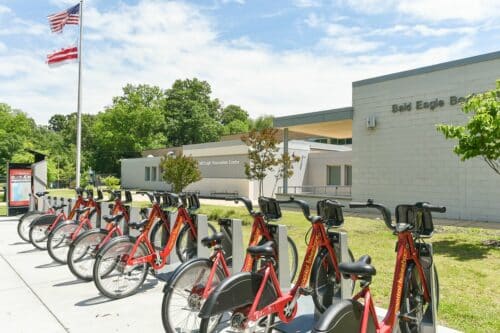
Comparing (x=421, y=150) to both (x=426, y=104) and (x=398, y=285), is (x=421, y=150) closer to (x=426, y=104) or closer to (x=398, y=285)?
(x=426, y=104)

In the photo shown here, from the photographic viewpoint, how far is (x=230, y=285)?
2.76m

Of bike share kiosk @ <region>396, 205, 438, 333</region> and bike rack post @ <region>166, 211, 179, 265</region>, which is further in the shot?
bike rack post @ <region>166, 211, 179, 265</region>

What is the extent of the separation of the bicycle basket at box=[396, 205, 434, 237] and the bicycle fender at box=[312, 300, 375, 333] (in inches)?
39.3

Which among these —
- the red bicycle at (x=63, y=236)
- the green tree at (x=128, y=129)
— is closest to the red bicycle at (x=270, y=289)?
the red bicycle at (x=63, y=236)

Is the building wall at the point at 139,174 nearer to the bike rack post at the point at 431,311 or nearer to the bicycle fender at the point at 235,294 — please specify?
the bicycle fender at the point at 235,294

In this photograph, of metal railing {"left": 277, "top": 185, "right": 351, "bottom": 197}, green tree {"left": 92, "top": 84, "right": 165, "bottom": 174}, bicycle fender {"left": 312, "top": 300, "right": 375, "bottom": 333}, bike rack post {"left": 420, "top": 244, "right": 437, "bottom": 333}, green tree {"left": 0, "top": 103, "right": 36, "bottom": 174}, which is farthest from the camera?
green tree {"left": 92, "top": 84, "right": 165, "bottom": 174}

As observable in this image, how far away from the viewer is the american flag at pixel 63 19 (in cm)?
1330

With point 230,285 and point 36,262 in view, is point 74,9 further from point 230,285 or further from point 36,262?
point 230,285

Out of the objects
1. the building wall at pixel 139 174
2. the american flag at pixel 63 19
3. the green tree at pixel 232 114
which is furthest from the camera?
the green tree at pixel 232 114

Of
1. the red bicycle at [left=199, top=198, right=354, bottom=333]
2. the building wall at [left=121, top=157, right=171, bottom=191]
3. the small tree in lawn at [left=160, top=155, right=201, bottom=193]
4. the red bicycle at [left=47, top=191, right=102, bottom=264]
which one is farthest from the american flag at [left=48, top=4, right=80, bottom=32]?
the building wall at [left=121, top=157, right=171, bottom=191]

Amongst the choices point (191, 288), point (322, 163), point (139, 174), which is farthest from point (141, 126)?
point (191, 288)

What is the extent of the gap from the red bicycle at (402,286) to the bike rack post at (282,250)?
82 cm

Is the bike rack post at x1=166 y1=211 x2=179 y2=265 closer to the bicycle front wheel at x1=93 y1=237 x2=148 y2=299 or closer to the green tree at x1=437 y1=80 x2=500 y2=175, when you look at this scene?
the bicycle front wheel at x1=93 y1=237 x2=148 y2=299

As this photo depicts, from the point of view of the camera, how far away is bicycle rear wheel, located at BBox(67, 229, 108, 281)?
4.94 m
